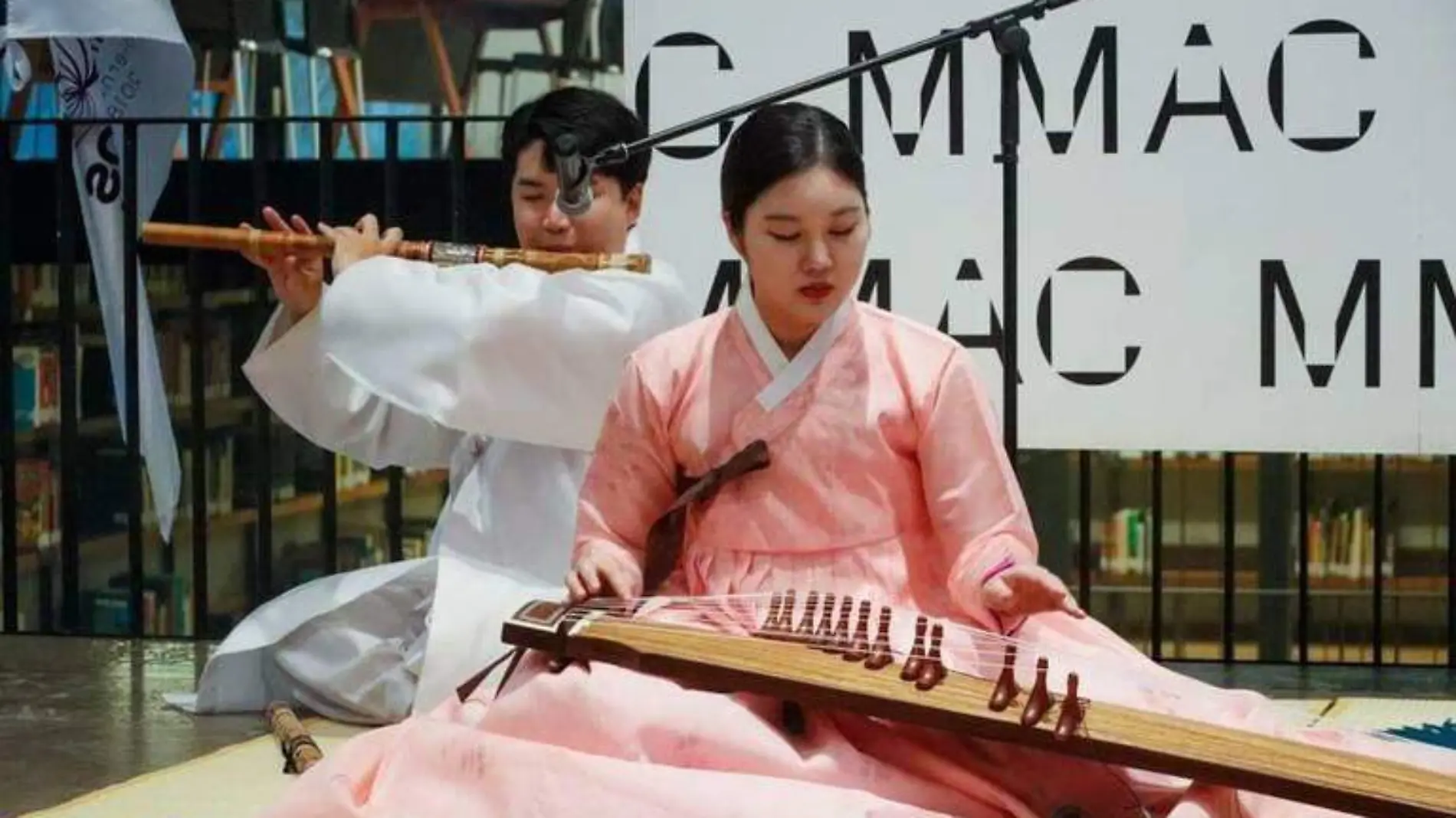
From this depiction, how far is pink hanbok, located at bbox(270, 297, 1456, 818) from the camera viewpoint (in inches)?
78.7

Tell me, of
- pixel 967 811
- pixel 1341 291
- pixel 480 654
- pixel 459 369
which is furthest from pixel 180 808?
pixel 1341 291

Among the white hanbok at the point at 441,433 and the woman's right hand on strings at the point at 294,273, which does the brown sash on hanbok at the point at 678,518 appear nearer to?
the white hanbok at the point at 441,433

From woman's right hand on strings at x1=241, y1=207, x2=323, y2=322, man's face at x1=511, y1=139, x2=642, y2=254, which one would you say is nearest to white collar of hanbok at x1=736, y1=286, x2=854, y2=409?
man's face at x1=511, y1=139, x2=642, y2=254

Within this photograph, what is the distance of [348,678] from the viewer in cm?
340

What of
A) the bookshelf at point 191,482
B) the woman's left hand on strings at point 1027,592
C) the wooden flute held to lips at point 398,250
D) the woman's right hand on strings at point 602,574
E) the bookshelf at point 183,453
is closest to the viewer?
the woman's left hand on strings at point 1027,592

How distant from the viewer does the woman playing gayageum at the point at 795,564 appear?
2008 mm

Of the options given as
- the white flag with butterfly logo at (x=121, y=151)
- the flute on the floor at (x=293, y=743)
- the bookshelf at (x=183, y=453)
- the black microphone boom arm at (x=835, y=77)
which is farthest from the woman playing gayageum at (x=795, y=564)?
the bookshelf at (x=183, y=453)

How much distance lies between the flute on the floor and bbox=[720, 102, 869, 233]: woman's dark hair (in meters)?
0.86

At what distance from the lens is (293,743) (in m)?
2.74

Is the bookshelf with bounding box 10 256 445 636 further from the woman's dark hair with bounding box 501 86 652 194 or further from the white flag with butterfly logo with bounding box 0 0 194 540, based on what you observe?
the woman's dark hair with bounding box 501 86 652 194

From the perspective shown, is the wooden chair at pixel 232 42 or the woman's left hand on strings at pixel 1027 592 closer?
the woman's left hand on strings at pixel 1027 592

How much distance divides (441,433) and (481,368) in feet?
1.25

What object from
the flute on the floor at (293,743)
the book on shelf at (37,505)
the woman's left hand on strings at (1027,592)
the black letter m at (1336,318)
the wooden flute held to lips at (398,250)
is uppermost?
the wooden flute held to lips at (398,250)

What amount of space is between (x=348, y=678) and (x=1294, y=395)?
1.57 m
